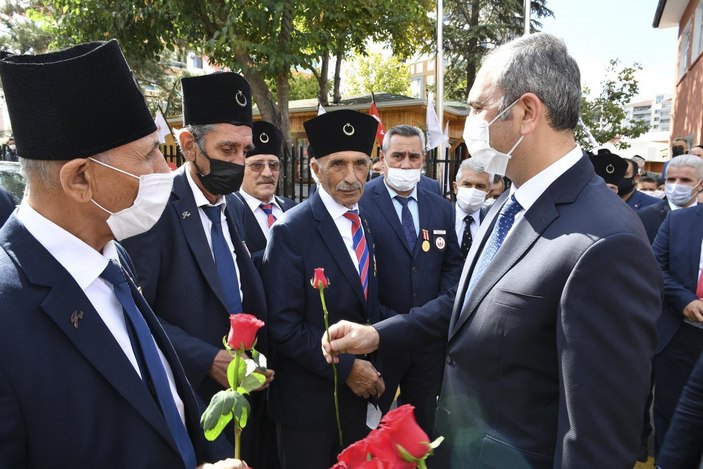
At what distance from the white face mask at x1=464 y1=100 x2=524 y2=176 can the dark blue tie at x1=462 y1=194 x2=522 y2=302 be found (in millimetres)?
130

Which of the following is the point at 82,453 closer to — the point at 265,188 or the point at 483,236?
the point at 483,236

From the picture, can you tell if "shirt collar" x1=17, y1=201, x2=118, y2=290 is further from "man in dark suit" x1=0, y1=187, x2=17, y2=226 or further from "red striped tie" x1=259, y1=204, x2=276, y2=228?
"red striped tie" x1=259, y1=204, x2=276, y2=228

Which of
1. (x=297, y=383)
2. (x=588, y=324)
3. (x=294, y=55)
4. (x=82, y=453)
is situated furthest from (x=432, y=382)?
(x=294, y=55)

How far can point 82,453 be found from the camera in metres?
1.21

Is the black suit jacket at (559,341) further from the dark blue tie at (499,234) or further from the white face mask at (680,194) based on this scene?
the white face mask at (680,194)

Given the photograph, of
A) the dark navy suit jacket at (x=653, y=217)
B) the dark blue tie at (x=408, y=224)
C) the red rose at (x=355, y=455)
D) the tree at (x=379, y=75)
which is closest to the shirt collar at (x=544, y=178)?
the red rose at (x=355, y=455)

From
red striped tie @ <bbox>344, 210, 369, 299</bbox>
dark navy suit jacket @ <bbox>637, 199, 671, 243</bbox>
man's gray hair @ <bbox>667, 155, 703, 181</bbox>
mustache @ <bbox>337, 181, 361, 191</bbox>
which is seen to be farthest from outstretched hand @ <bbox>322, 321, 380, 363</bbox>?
man's gray hair @ <bbox>667, 155, 703, 181</bbox>

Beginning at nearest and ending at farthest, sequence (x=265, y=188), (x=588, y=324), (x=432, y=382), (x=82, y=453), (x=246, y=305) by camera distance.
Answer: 1. (x=82, y=453)
2. (x=588, y=324)
3. (x=246, y=305)
4. (x=432, y=382)
5. (x=265, y=188)

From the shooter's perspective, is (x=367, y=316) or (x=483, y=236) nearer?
(x=483, y=236)

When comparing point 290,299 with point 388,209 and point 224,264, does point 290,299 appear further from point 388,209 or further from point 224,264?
point 388,209

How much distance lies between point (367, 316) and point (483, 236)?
101 centimetres

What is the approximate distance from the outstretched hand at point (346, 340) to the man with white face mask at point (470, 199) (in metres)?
2.44

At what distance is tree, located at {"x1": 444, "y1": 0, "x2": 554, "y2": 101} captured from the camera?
80.9ft

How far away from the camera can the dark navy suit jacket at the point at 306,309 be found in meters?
2.62
